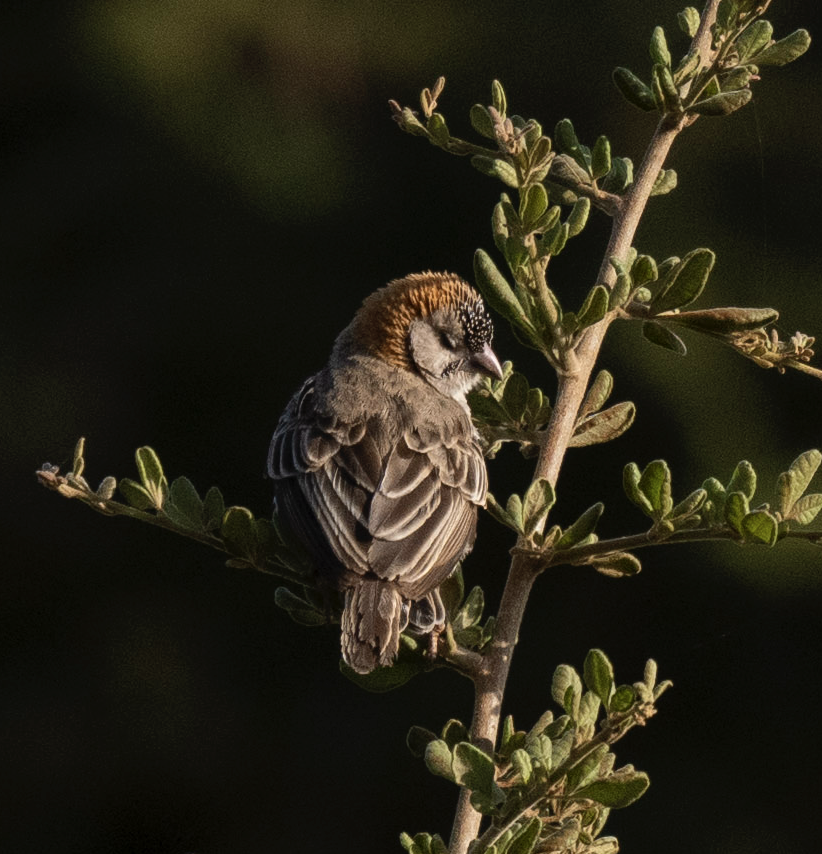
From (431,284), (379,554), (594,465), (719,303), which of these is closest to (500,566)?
(594,465)

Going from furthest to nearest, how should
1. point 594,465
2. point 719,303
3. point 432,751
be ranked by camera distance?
point 594,465, point 719,303, point 432,751

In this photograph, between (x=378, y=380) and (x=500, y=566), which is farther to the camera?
(x=500, y=566)

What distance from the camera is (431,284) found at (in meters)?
3.41

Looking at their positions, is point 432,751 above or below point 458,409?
below

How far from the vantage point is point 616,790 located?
163 cm

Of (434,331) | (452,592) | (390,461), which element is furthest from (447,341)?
(452,592)

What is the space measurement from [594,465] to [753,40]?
4277 millimetres

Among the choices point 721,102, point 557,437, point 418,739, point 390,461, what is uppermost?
point 721,102

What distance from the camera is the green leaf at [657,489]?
1805 mm

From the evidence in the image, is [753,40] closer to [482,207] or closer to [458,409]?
[458,409]

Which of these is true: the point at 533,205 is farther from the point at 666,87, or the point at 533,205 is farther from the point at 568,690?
the point at 568,690

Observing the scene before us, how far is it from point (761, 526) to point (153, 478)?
819 millimetres

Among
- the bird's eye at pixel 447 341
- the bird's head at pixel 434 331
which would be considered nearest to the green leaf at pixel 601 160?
the bird's head at pixel 434 331

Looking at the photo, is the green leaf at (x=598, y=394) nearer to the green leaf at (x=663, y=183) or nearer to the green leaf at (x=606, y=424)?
the green leaf at (x=606, y=424)
